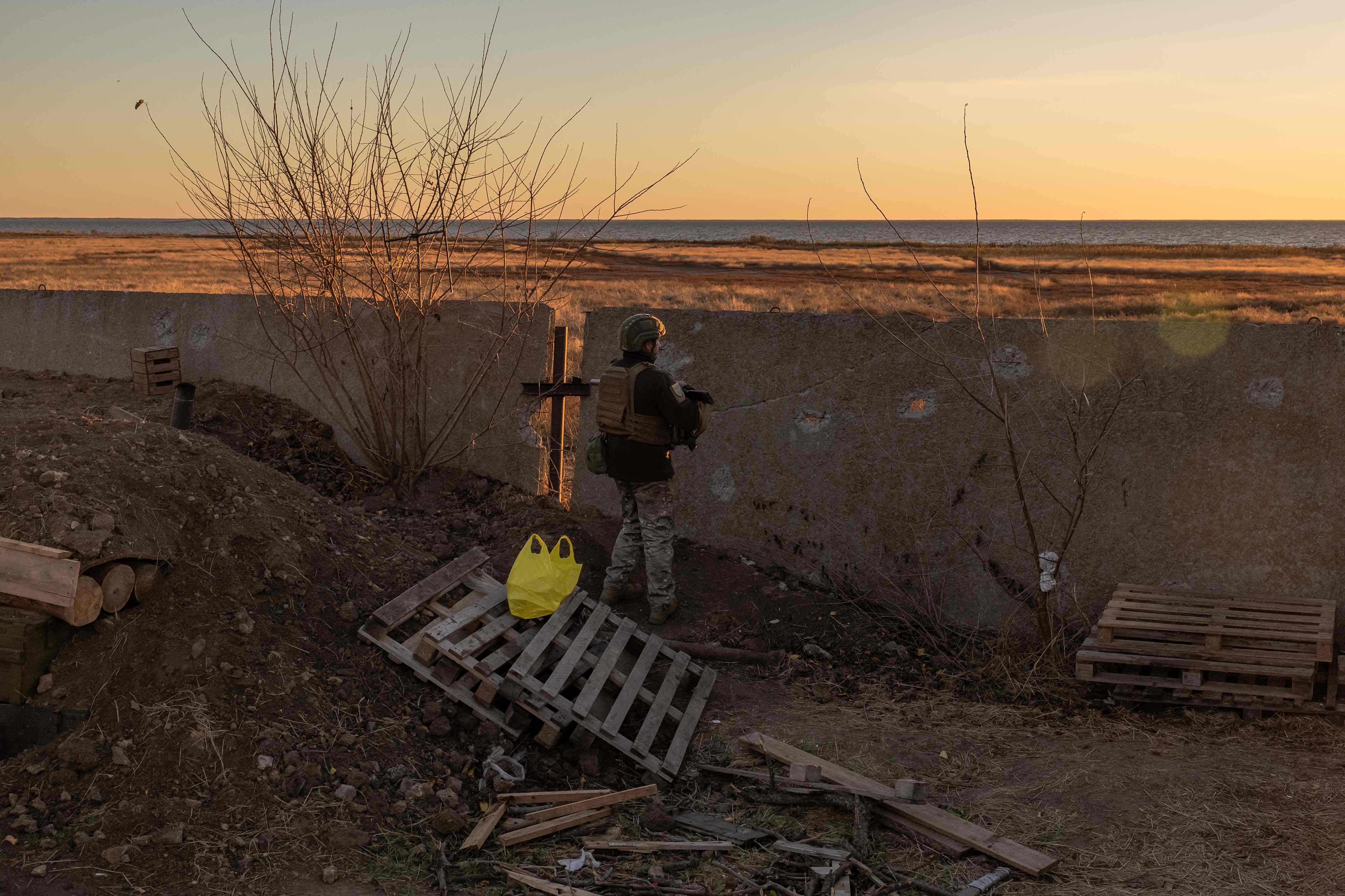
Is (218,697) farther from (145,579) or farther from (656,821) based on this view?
(656,821)

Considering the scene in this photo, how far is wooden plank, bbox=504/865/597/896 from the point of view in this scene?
3520 millimetres

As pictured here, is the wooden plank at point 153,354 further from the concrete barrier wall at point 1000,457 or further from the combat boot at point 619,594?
the combat boot at point 619,594

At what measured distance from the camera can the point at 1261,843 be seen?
3693mm

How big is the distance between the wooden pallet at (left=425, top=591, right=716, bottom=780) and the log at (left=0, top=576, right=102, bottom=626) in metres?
1.46

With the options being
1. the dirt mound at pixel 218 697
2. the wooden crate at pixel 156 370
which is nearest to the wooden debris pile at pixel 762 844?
the dirt mound at pixel 218 697

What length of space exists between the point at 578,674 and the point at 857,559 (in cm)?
212

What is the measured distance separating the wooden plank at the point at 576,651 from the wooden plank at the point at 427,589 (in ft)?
2.43

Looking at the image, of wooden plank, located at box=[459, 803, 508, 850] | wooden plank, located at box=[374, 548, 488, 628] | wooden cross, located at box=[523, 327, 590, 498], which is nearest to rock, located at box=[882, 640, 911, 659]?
wooden plank, located at box=[374, 548, 488, 628]

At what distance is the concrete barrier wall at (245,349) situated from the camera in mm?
7586

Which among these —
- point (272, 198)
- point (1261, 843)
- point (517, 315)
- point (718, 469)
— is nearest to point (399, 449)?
point (517, 315)

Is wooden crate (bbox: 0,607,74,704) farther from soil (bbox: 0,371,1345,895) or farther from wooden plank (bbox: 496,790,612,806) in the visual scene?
wooden plank (bbox: 496,790,612,806)

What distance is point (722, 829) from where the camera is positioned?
404 cm

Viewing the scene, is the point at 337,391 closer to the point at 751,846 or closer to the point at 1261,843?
the point at 751,846

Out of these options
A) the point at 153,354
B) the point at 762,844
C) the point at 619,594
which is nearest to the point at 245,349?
the point at 153,354
